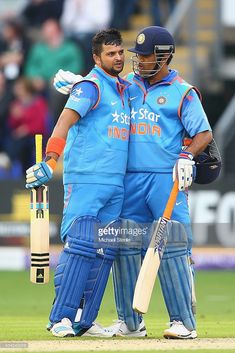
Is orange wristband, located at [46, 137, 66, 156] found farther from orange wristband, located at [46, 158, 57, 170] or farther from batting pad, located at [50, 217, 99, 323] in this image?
batting pad, located at [50, 217, 99, 323]

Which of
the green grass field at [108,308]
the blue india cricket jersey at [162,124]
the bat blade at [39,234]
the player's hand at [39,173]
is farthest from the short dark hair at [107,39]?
the green grass field at [108,308]

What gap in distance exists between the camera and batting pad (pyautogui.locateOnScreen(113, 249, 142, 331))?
9.06m

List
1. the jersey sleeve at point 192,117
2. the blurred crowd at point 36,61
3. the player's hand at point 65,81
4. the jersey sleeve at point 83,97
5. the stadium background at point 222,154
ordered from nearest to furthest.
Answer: the jersey sleeve at point 83,97 < the jersey sleeve at point 192,117 < the player's hand at point 65,81 < the stadium background at point 222,154 < the blurred crowd at point 36,61

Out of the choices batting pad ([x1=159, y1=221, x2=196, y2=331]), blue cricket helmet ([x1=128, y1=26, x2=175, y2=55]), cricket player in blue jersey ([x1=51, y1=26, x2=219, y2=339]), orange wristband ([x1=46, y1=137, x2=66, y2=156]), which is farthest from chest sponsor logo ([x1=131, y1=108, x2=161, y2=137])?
batting pad ([x1=159, y1=221, x2=196, y2=331])

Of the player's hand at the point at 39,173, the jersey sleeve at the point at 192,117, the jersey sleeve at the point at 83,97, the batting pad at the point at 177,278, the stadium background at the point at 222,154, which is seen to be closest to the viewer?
the player's hand at the point at 39,173

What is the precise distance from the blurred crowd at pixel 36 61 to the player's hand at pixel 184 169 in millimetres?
10824

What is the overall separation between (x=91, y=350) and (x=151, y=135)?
162cm

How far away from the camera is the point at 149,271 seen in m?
8.68

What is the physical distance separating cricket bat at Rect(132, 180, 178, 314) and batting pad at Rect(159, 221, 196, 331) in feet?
0.40

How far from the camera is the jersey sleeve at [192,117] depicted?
8.81 meters

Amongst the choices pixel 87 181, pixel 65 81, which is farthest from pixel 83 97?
pixel 87 181

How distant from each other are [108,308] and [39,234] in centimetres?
453

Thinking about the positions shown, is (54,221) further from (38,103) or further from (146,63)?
(146,63)

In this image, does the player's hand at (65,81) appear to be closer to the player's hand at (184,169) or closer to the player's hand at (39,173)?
the player's hand at (39,173)
